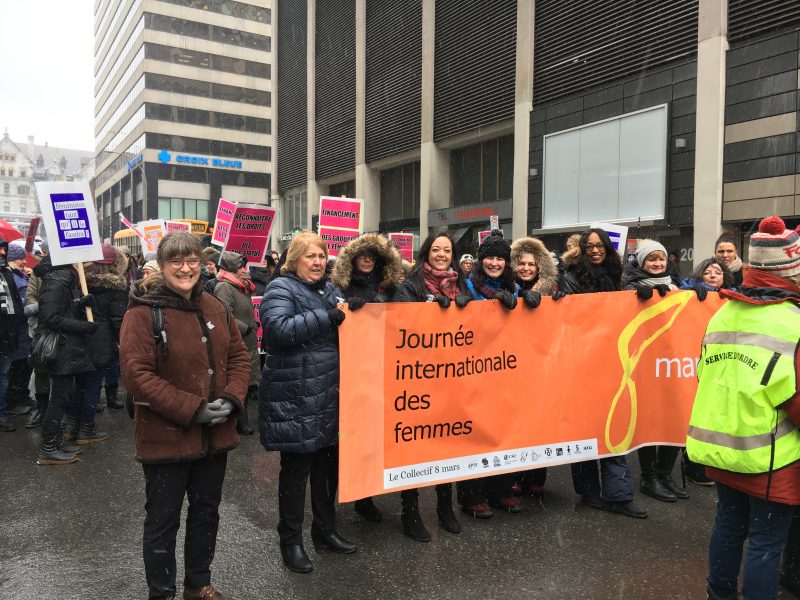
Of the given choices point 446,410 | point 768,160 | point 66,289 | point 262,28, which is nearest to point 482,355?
point 446,410

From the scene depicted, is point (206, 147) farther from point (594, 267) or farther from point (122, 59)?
point (594, 267)

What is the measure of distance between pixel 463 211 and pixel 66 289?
61.3ft

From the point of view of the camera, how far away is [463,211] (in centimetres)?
2350

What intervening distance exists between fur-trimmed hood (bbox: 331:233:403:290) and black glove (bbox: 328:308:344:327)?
614 mm

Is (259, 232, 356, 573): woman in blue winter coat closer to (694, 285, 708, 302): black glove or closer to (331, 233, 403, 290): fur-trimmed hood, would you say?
(331, 233, 403, 290): fur-trimmed hood

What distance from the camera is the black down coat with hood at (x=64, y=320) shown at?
227 inches

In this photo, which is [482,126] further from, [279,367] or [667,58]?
[279,367]

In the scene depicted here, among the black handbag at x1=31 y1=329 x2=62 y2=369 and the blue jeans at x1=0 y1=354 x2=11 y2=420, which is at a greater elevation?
the black handbag at x1=31 y1=329 x2=62 y2=369

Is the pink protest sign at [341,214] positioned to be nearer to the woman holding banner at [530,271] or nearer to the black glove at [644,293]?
the woman holding banner at [530,271]

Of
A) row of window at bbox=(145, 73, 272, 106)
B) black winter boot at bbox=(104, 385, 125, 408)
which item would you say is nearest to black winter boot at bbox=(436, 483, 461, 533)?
black winter boot at bbox=(104, 385, 125, 408)

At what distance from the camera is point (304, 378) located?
3.70m

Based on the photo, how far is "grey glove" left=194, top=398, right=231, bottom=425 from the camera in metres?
3.09

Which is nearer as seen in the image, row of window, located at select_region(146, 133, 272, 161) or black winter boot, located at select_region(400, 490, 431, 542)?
black winter boot, located at select_region(400, 490, 431, 542)

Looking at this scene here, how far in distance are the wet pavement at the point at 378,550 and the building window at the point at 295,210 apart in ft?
102
